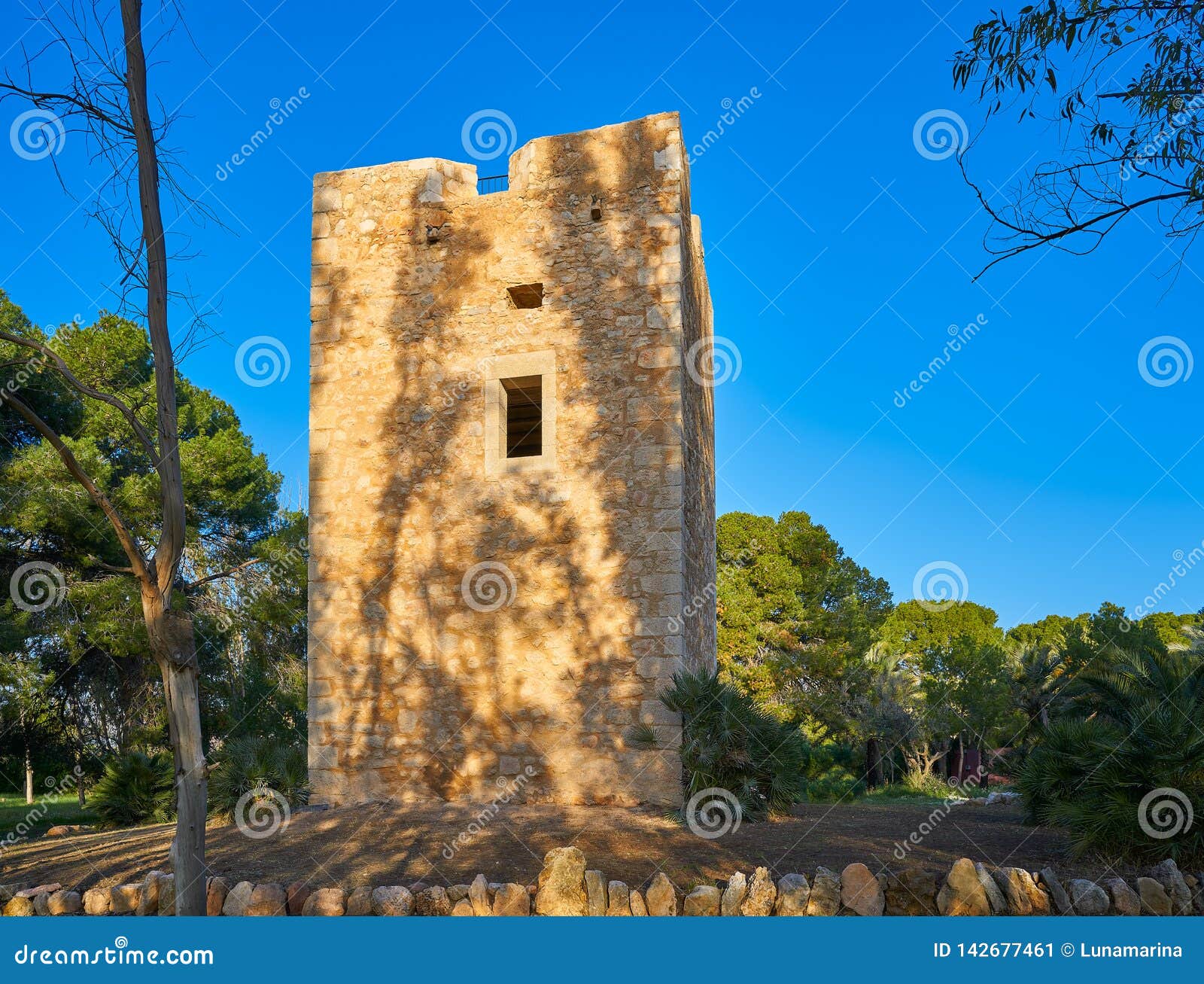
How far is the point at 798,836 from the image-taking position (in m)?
6.72

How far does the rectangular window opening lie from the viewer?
933 centimetres

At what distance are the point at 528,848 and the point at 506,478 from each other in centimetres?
349

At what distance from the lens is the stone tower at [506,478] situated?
8438 mm

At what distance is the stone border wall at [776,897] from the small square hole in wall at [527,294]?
17.9 ft

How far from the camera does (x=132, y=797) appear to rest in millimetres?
10969

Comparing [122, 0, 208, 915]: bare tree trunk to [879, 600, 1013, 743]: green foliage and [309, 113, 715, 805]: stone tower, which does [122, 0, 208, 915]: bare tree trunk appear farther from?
[879, 600, 1013, 743]: green foliage

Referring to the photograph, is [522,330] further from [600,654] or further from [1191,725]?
[1191,725]

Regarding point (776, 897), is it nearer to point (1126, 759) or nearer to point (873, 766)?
point (1126, 759)

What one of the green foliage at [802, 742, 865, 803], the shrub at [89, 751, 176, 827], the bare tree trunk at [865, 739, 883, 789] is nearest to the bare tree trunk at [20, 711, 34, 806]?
the shrub at [89, 751, 176, 827]

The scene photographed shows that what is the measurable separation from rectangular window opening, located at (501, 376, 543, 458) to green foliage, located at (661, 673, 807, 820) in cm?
273

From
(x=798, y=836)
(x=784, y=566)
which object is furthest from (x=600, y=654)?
(x=784, y=566)

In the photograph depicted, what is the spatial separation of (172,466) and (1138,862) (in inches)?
220

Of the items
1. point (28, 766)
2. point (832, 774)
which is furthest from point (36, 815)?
point (832, 774)

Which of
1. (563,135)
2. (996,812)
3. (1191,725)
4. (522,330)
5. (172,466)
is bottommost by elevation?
(996,812)
